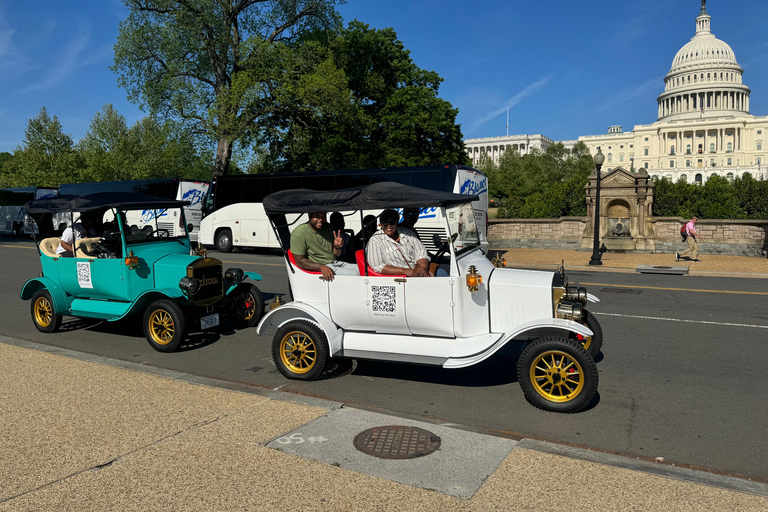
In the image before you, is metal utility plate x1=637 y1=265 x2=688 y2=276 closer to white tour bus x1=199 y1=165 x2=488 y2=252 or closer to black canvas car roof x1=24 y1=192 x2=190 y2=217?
white tour bus x1=199 y1=165 x2=488 y2=252

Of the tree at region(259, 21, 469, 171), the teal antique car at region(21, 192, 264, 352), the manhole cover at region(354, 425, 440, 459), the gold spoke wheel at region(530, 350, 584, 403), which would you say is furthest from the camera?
the tree at region(259, 21, 469, 171)

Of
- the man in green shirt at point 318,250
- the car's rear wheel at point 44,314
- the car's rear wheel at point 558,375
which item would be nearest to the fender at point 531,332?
the car's rear wheel at point 558,375

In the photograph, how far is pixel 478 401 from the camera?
18.9ft

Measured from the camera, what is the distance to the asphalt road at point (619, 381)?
15.9 feet

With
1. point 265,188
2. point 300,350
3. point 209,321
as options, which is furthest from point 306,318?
point 265,188

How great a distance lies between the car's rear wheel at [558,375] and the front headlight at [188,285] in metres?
4.59

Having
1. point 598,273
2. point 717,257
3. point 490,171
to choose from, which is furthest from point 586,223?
point 490,171

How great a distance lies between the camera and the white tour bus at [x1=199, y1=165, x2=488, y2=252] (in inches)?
790

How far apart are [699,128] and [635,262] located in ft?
465

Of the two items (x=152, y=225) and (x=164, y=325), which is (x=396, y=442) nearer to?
(x=164, y=325)

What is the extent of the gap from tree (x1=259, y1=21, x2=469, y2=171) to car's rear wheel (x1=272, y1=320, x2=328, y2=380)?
24506 mm

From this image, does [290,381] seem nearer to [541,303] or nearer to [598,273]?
[541,303]

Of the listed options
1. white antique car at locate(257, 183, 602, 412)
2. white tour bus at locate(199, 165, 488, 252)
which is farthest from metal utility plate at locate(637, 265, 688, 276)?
white antique car at locate(257, 183, 602, 412)

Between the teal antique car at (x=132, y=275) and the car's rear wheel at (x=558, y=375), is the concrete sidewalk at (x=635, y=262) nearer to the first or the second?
the teal antique car at (x=132, y=275)
